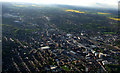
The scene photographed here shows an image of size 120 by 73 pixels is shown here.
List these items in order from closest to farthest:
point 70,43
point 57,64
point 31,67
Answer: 1. point 31,67
2. point 57,64
3. point 70,43

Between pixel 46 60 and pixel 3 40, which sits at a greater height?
pixel 3 40

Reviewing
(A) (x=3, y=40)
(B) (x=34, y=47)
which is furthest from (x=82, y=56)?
(A) (x=3, y=40)

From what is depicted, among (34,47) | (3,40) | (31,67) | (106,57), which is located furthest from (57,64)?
(3,40)

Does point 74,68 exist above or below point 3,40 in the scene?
below

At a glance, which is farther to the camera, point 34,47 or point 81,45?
point 81,45

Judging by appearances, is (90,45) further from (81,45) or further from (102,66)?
(102,66)

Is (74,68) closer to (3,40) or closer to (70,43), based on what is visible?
(70,43)

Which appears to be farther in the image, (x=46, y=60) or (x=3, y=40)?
(x=3, y=40)

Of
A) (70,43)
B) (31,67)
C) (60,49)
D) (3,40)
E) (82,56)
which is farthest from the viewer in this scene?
(70,43)

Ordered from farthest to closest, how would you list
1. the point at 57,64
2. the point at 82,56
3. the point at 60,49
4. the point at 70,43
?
the point at 70,43
the point at 60,49
the point at 82,56
the point at 57,64
